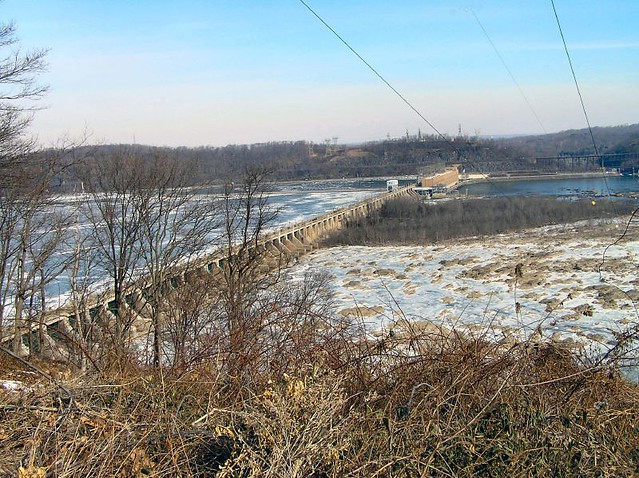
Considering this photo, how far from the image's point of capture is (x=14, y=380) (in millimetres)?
3500

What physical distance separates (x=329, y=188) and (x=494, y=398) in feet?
190

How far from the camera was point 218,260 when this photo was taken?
17.9 metres

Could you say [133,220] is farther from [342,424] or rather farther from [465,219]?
[465,219]

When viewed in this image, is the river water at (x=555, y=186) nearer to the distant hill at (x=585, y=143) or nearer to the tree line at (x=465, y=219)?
the distant hill at (x=585, y=143)

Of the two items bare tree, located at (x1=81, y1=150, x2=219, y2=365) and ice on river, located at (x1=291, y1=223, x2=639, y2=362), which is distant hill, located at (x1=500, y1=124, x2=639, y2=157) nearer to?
ice on river, located at (x1=291, y1=223, x2=639, y2=362)

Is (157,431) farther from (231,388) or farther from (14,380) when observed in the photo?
(14,380)

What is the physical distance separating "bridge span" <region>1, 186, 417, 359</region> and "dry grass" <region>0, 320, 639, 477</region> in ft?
9.03

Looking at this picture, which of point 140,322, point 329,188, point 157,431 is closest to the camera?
point 157,431

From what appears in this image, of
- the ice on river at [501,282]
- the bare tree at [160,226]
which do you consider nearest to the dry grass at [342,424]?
the ice on river at [501,282]

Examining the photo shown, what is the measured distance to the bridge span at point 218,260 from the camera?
836 centimetres

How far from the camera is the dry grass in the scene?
2.10 metres

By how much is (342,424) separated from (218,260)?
16.1 m

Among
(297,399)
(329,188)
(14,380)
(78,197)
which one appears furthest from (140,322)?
(329,188)

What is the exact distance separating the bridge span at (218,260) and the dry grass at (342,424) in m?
2.75
